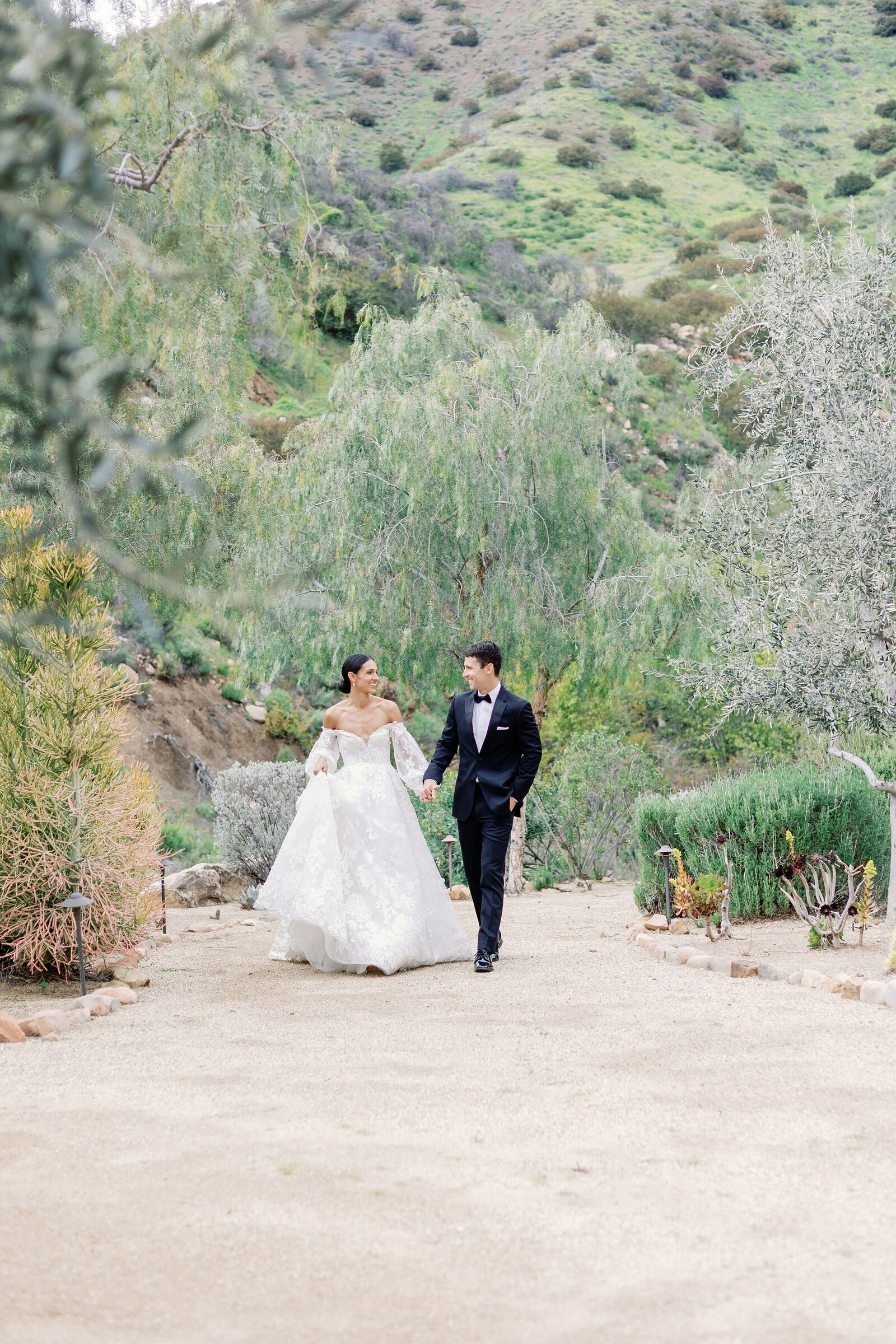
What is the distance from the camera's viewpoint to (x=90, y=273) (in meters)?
6.44

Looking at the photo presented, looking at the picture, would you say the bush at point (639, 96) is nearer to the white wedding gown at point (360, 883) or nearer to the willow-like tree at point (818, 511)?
the willow-like tree at point (818, 511)

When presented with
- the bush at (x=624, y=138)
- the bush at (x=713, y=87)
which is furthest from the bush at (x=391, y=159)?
the bush at (x=713, y=87)

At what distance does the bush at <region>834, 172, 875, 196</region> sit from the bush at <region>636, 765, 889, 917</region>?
4361cm

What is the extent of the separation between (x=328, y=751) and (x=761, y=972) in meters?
2.98

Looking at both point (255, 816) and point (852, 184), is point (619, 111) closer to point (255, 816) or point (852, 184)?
point (852, 184)

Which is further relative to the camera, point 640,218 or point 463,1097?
point 640,218

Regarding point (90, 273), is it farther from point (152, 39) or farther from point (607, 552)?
point (607, 552)

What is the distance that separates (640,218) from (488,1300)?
165 feet

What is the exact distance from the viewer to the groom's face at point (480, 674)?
23.3 feet

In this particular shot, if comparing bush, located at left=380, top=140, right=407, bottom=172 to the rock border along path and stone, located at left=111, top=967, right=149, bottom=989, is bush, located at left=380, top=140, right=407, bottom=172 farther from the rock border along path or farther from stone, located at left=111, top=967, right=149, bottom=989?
stone, located at left=111, top=967, right=149, bottom=989

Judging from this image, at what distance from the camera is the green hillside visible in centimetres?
4666

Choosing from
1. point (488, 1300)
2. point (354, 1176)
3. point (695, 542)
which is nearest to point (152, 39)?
point (695, 542)

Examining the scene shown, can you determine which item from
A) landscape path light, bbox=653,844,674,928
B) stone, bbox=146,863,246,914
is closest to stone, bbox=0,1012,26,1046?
landscape path light, bbox=653,844,674,928

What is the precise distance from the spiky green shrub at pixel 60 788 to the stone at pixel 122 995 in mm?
597
